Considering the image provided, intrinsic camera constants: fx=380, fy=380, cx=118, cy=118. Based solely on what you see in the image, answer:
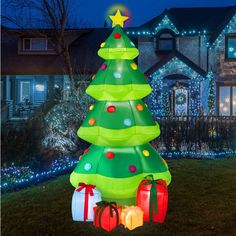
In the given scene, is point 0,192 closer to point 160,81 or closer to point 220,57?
point 160,81

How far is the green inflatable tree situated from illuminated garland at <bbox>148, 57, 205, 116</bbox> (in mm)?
15047

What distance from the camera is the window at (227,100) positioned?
22766 millimetres

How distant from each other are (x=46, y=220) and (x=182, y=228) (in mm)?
2242

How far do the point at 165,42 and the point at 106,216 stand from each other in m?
19.3

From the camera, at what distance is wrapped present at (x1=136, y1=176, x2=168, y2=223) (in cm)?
565

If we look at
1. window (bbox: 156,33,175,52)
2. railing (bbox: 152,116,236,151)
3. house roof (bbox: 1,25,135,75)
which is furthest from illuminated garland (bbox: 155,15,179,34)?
railing (bbox: 152,116,236,151)

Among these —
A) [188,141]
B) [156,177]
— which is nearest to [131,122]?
[156,177]

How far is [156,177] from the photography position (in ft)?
20.4

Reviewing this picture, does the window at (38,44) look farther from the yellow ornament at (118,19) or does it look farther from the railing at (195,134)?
the yellow ornament at (118,19)

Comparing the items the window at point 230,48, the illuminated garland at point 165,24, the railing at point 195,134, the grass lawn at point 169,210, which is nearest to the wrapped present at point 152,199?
the grass lawn at point 169,210

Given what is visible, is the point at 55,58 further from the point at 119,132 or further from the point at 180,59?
the point at 119,132

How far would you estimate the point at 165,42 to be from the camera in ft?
77.1

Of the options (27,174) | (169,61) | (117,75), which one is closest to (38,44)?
(169,61)

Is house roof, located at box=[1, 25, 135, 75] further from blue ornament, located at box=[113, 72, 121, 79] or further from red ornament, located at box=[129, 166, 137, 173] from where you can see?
red ornament, located at box=[129, 166, 137, 173]
